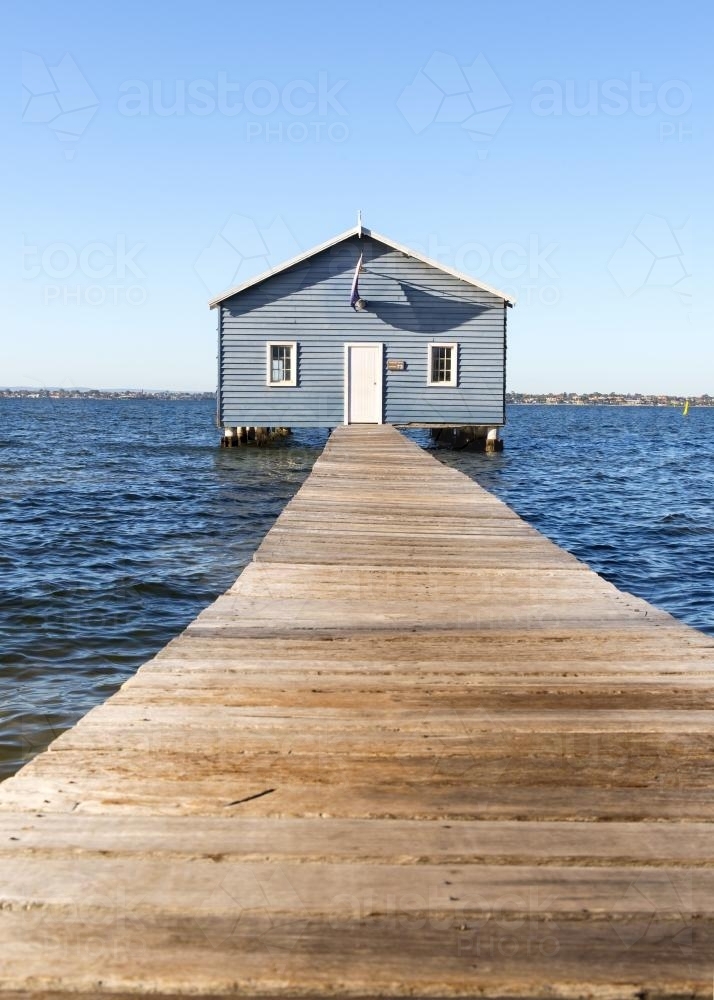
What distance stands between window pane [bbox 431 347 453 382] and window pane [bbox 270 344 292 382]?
4.09m

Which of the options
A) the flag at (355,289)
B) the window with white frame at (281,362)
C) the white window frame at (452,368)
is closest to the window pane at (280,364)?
the window with white frame at (281,362)

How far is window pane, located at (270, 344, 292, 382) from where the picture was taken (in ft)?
88.6

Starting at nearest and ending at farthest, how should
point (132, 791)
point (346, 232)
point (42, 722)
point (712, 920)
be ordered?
point (712, 920)
point (132, 791)
point (42, 722)
point (346, 232)

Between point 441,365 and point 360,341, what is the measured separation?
2451 mm

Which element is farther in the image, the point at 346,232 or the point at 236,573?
the point at 346,232

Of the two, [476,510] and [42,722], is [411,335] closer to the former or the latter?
[476,510]

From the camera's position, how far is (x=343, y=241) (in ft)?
85.8

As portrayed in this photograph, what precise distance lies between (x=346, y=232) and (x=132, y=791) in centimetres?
2444

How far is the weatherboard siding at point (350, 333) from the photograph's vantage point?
26547 mm

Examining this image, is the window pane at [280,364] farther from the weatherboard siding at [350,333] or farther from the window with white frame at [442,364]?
the window with white frame at [442,364]

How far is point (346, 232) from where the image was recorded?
25.7 meters

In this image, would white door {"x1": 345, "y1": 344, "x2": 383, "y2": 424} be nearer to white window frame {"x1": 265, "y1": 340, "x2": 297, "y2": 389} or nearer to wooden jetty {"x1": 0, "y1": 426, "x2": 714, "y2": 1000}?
white window frame {"x1": 265, "y1": 340, "x2": 297, "y2": 389}

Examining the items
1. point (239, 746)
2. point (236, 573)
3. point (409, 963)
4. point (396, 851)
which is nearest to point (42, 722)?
point (239, 746)

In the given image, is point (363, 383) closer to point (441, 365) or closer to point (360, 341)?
point (360, 341)
